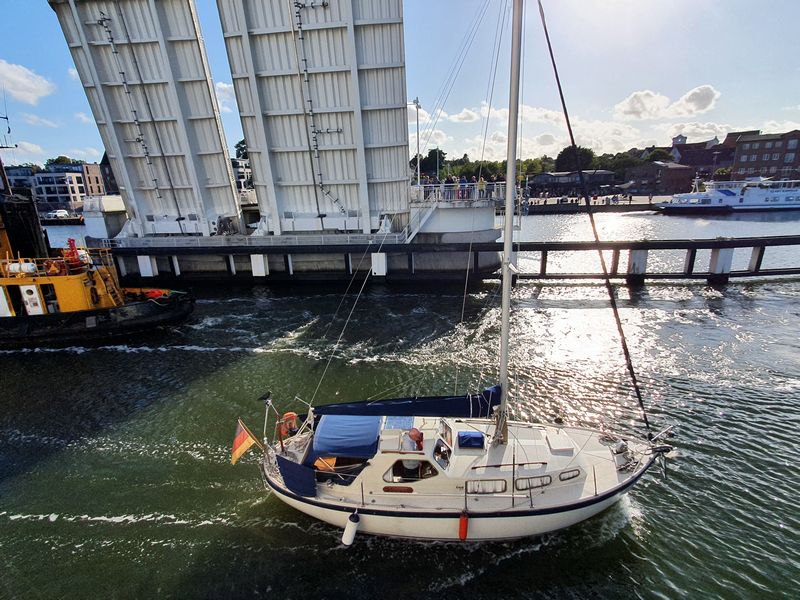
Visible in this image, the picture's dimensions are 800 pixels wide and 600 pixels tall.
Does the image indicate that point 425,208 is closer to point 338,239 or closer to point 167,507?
point 338,239

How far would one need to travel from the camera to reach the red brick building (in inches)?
3150

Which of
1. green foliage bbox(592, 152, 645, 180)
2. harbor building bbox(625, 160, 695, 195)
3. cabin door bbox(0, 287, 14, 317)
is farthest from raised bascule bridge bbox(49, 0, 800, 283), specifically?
green foliage bbox(592, 152, 645, 180)

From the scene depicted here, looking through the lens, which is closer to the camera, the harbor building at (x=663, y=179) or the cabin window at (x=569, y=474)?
the cabin window at (x=569, y=474)

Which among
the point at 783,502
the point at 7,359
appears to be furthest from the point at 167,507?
the point at 7,359

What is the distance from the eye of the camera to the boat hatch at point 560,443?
7672mm

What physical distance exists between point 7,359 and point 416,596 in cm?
2019

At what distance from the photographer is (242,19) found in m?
22.6

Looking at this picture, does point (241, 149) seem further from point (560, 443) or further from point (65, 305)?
point (560, 443)

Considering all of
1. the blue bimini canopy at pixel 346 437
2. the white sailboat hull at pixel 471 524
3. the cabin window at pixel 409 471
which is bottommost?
the white sailboat hull at pixel 471 524

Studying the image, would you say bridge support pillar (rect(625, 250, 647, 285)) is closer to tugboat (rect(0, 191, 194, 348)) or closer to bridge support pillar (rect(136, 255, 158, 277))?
tugboat (rect(0, 191, 194, 348))

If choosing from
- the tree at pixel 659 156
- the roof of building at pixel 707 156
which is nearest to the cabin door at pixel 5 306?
the tree at pixel 659 156

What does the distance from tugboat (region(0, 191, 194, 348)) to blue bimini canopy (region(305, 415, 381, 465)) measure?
49.0 ft

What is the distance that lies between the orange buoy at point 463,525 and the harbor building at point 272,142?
20.4 m

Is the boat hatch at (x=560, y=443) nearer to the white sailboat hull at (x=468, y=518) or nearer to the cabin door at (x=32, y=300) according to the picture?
the white sailboat hull at (x=468, y=518)
